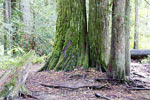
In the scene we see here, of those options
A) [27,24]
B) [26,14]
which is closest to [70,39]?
[27,24]

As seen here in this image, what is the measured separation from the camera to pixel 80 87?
4.72m

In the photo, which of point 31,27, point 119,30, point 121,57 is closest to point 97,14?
point 119,30

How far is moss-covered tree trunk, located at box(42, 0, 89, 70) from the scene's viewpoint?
6285mm

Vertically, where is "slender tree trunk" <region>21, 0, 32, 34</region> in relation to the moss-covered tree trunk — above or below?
above

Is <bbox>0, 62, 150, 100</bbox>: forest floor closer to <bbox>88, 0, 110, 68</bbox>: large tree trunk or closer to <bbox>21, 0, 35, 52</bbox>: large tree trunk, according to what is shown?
<bbox>88, 0, 110, 68</bbox>: large tree trunk

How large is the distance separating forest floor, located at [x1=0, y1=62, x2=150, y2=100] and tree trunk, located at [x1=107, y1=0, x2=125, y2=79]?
31cm

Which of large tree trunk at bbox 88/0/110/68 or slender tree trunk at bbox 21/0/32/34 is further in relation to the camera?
slender tree trunk at bbox 21/0/32/34

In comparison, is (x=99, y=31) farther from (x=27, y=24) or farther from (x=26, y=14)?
(x=26, y=14)

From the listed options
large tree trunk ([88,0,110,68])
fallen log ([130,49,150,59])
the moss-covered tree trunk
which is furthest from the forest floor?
fallen log ([130,49,150,59])

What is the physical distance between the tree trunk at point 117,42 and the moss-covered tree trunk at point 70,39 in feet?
4.27

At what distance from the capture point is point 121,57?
16.6 feet

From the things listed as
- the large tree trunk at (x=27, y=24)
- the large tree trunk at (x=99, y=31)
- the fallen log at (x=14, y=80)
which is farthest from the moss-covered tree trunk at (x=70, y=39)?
the large tree trunk at (x=27, y=24)

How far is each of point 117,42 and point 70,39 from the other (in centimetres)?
203

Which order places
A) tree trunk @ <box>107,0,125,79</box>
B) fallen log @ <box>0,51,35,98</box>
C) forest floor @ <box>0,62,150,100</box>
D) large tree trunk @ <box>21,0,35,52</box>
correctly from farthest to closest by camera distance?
large tree trunk @ <box>21,0,35,52</box> < tree trunk @ <box>107,0,125,79</box> < forest floor @ <box>0,62,150,100</box> < fallen log @ <box>0,51,35,98</box>
